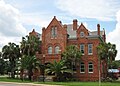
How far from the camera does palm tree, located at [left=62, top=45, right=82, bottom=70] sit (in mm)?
54906

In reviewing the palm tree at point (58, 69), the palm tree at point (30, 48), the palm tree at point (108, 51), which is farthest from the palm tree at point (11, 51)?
the palm tree at point (108, 51)

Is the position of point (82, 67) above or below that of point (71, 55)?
below

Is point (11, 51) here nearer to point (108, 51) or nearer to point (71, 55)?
point (71, 55)

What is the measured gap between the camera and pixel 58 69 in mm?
53344

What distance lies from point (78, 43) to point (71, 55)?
6011mm

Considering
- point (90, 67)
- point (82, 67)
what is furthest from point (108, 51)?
point (82, 67)

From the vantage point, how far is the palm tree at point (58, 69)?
53281 millimetres

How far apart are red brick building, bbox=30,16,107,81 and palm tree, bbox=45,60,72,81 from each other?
12.1 ft

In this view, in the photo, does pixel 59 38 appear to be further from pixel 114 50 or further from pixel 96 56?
pixel 114 50

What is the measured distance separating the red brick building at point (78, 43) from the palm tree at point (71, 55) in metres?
2.65

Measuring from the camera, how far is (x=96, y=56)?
58.0 metres

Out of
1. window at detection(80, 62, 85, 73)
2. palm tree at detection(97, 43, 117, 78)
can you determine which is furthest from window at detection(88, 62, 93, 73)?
palm tree at detection(97, 43, 117, 78)

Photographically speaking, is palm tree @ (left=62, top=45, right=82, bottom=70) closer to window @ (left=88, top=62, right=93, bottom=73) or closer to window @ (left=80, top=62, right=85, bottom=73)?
window @ (left=80, top=62, right=85, bottom=73)

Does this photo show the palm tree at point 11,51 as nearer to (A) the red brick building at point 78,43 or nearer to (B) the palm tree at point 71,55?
(A) the red brick building at point 78,43
